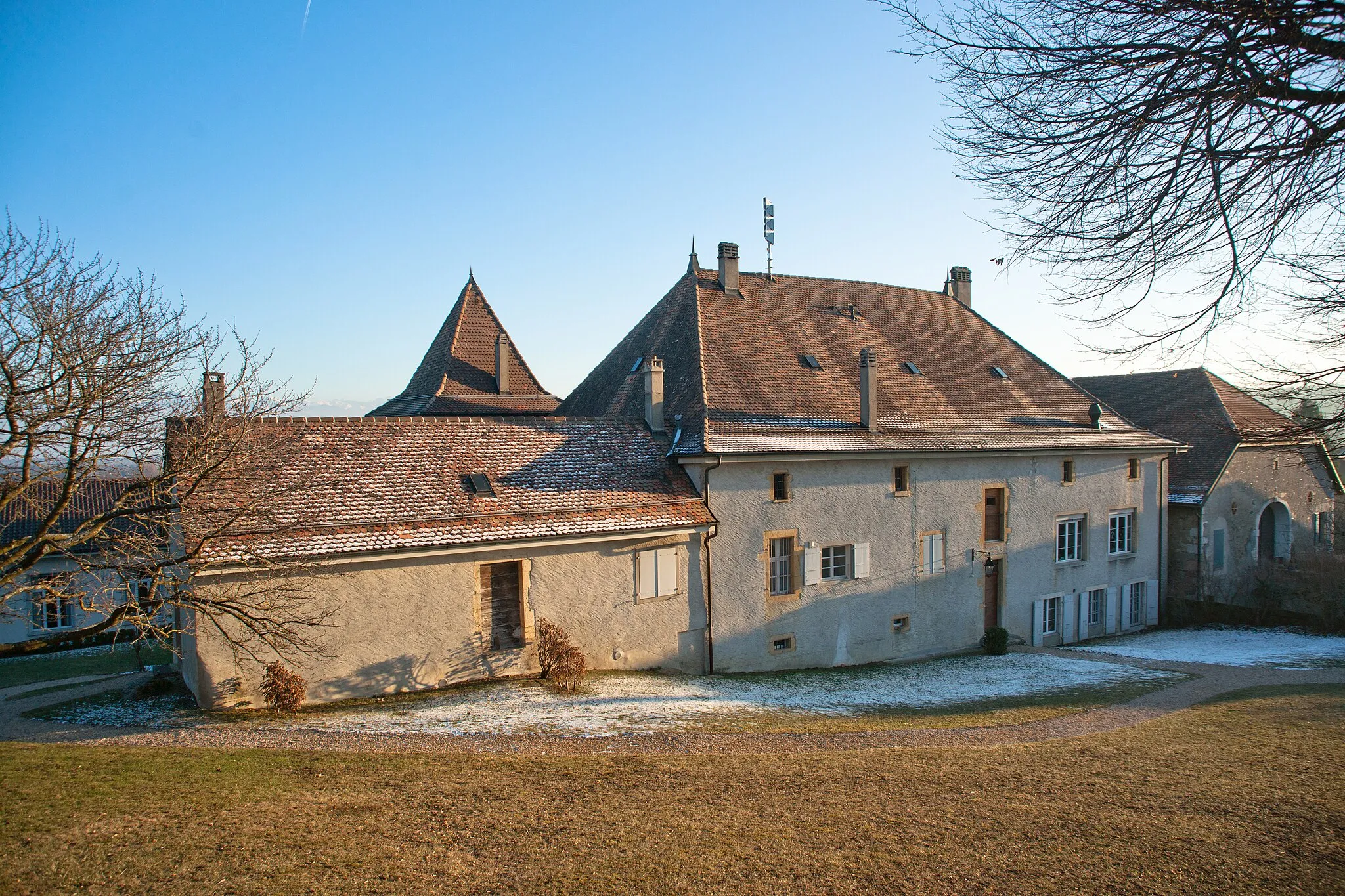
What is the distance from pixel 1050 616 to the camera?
71.1 ft

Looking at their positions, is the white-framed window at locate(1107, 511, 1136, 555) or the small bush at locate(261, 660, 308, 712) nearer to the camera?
the small bush at locate(261, 660, 308, 712)

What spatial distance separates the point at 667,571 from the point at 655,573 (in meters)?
0.26

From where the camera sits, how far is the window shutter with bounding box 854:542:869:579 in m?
18.1

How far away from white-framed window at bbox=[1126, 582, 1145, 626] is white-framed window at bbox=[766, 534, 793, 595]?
41.9 feet

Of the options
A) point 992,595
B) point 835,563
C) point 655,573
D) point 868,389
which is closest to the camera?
point 655,573

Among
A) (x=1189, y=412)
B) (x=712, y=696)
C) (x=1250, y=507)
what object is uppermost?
(x=1189, y=412)

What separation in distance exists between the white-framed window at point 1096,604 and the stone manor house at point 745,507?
0.07 metres

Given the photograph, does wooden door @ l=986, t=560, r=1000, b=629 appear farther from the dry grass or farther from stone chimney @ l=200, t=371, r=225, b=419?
stone chimney @ l=200, t=371, r=225, b=419

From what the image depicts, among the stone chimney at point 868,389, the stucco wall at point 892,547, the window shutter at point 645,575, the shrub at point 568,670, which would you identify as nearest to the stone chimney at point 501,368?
the stucco wall at point 892,547

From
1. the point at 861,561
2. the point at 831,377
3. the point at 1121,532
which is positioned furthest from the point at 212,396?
the point at 1121,532

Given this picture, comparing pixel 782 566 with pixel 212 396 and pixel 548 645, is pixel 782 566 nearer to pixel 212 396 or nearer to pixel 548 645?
pixel 548 645

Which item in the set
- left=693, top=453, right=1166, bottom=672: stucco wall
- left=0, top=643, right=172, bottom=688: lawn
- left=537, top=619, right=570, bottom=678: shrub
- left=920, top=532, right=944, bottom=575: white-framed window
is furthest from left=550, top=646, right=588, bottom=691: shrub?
left=0, top=643, right=172, bottom=688: lawn

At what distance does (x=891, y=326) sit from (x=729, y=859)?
1903 centimetres

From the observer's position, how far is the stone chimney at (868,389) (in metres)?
18.5
